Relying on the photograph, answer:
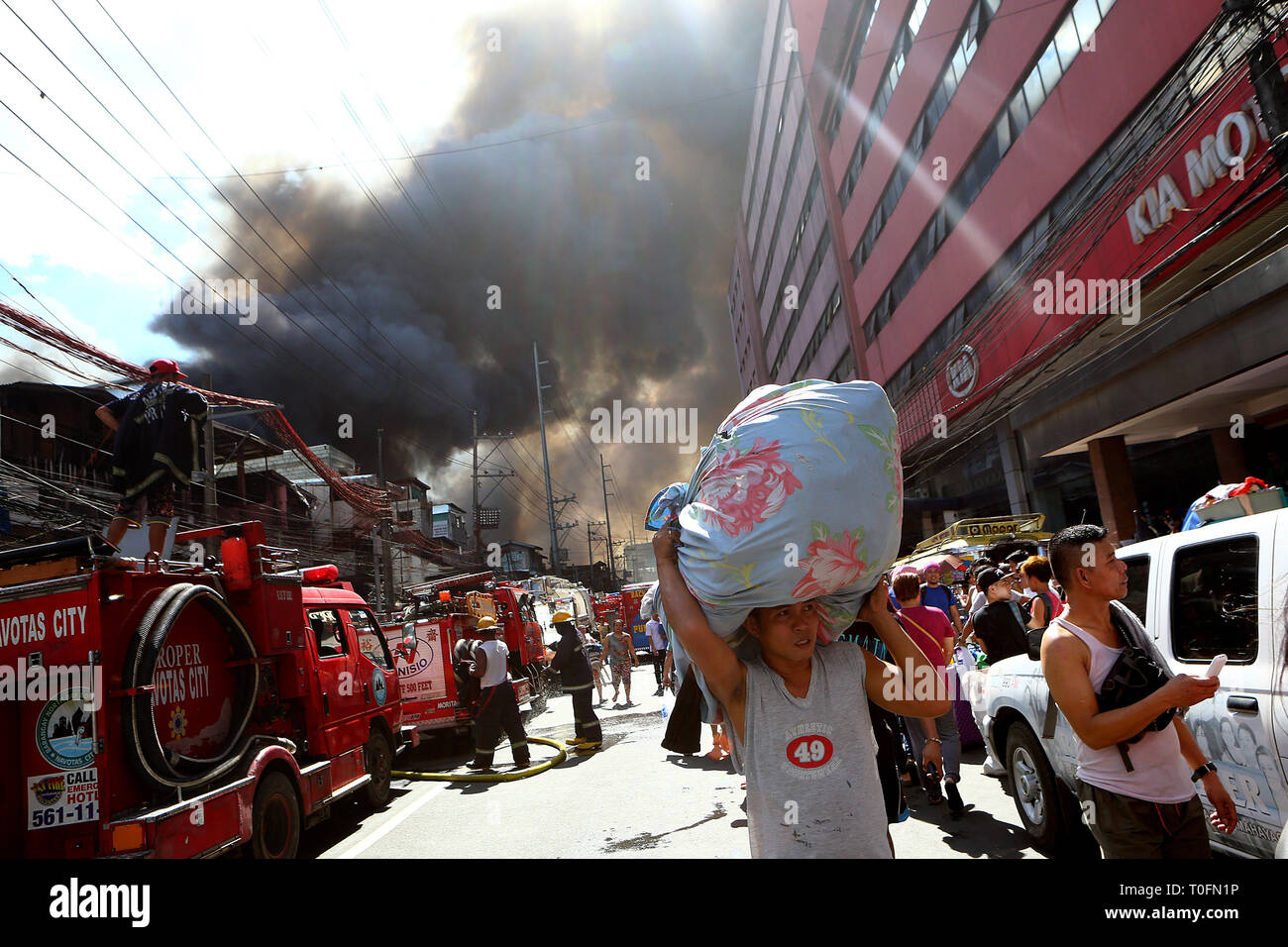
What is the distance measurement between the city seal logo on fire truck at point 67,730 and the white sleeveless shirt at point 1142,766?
17.9ft

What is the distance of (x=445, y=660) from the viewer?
12.5 m

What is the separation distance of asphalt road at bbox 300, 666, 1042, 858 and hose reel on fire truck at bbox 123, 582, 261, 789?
1.58 m

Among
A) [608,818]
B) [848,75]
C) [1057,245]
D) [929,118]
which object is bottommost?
[608,818]

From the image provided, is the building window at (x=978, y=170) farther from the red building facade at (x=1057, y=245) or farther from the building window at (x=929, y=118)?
the building window at (x=929, y=118)

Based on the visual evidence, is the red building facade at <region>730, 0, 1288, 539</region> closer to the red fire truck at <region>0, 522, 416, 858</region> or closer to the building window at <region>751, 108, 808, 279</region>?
the building window at <region>751, 108, 808, 279</region>

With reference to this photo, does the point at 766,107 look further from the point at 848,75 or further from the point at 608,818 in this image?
the point at 608,818

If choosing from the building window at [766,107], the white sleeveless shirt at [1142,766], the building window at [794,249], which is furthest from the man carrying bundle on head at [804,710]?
the building window at [766,107]

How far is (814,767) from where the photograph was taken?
80.7 inches

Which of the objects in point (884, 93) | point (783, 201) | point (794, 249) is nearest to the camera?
point (884, 93)

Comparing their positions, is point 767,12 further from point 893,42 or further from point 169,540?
point 169,540

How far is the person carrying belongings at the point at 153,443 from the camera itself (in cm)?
604

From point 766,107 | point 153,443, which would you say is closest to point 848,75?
point 766,107

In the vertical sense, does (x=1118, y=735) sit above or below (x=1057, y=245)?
below

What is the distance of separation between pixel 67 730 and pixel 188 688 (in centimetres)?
103
